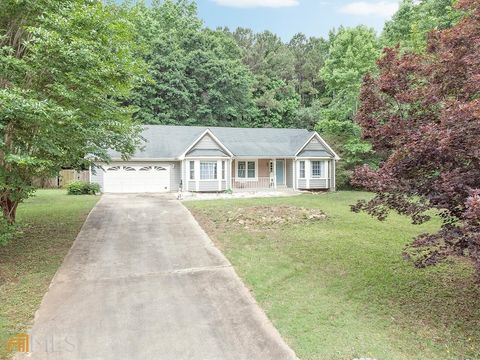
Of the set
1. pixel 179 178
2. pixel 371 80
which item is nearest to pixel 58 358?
pixel 371 80

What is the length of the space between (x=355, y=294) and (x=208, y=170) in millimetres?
16985

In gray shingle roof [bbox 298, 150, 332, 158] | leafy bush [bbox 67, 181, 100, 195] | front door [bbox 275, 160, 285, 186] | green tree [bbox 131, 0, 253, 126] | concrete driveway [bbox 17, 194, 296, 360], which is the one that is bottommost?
concrete driveway [bbox 17, 194, 296, 360]

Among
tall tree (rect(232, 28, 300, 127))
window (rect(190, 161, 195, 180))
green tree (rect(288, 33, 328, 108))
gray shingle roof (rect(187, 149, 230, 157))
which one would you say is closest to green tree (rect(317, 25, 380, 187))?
gray shingle roof (rect(187, 149, 230, 157))

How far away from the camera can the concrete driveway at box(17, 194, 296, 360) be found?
16.7 ft

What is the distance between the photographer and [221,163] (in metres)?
23.2

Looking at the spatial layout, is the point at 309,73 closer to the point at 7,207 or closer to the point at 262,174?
the point at 262,174

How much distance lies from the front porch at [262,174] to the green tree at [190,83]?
12424mm

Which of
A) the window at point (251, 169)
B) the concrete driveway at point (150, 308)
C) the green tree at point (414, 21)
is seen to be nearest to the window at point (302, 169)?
the window at point (251, 169)

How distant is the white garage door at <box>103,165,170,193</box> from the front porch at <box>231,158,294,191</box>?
16.4 feet

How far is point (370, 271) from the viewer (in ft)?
26.1

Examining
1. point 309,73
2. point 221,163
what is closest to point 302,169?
point 221,163

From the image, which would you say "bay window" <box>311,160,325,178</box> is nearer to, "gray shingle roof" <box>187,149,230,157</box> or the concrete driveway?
"gray shingle roof" <box>187,149,230,157</box>

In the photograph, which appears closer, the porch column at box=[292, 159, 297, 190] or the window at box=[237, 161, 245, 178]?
the porch column at box=[292, 159, 297, 190]

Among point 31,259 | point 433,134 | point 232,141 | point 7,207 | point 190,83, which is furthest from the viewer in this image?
point 190,83
